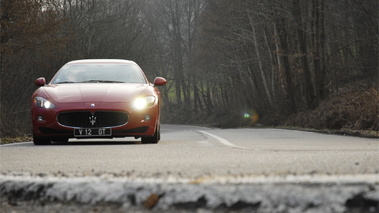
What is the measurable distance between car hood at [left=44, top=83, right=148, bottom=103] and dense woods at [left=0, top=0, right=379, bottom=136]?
7648mm

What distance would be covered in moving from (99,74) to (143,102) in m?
1.70

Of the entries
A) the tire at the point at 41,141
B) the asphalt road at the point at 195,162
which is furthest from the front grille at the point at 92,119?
the asphalt road at the point at 195,162

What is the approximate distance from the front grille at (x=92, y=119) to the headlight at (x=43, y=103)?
0.76 ft

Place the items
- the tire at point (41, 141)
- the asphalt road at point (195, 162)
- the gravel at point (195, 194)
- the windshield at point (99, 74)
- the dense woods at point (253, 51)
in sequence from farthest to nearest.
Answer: the dense woods at point (253, 51) < the windshield at point (99, 74) < the tire at point (41, 141) < the asphalt road at point (195, 162) < the gravel at point (195, 194)

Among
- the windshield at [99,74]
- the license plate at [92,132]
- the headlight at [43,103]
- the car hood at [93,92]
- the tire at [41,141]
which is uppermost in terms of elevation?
the windshield at [99,74]

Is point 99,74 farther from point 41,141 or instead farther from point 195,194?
point 195,194

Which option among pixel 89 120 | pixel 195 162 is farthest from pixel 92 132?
pixel 195 162

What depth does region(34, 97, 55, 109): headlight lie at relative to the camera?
1104 cm

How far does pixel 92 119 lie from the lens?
35.8ft

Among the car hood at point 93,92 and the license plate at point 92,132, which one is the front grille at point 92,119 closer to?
the license plate at point 92,132

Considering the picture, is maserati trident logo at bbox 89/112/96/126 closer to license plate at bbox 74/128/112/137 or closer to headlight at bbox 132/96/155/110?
license plate at bbox 74/128/112/137

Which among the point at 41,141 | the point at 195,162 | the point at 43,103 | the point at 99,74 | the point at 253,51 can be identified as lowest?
the point at 41,141

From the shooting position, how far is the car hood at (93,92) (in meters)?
11.0

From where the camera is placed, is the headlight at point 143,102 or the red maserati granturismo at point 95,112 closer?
the red maserati granturismo at point 95,112
